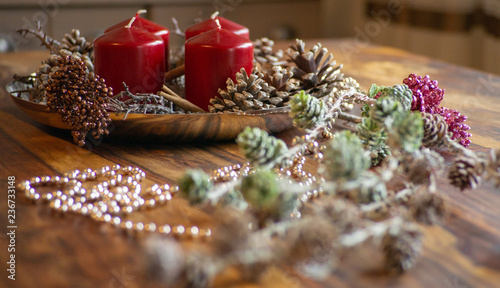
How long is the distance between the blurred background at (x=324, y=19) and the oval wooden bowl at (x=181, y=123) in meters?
1.05

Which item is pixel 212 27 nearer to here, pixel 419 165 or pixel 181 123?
pixel 181 123

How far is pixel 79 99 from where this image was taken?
1.96 ft

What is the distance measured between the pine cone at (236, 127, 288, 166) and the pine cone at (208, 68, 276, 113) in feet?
0.59

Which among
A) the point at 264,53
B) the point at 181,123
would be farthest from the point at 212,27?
the point at 181,123

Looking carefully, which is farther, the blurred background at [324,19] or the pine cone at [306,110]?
the blurred background at [324,19]

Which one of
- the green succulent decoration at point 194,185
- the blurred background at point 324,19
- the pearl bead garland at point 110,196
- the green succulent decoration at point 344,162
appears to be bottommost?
the blurred background at point 324,19

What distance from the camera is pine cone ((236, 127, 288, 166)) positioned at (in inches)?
17.5

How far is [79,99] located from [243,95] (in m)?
0.20

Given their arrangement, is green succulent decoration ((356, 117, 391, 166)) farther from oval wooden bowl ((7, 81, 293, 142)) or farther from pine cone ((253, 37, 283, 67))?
pine cone ((253, 37, 283, 67))

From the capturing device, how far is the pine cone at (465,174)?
0.50m

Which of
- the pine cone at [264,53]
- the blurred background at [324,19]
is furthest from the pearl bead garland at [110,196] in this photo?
the blurred background at [324,19]

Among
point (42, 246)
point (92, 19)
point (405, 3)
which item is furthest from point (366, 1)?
point (42, 246)

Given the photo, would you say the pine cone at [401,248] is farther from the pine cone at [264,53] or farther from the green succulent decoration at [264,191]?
the pine cone at [264,53]

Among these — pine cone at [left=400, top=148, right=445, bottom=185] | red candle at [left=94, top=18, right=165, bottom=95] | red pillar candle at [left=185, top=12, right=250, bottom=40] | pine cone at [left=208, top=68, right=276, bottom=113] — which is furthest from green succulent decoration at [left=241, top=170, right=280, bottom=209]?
red pillar candle at [left=185, top=12, right=250, bottom=40]
